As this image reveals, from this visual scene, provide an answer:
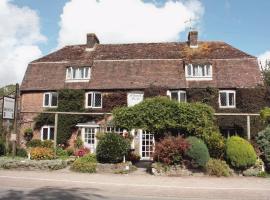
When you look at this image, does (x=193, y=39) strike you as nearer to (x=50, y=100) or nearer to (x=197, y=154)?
(x=50, y=100)

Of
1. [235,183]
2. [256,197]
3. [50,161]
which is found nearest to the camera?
[256,197]

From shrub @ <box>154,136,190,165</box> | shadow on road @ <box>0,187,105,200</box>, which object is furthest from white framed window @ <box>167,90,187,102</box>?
shadow on road @ <box>0,187,105,200</box>

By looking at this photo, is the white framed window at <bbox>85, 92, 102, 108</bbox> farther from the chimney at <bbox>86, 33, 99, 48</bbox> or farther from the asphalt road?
the asphalt road

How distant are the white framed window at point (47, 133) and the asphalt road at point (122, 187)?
1353cm

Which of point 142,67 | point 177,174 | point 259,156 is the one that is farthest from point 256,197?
point 142,67

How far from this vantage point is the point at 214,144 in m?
19.6

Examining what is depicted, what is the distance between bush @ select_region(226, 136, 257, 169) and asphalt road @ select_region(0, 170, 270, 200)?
1058 mm

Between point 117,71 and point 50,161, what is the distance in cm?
1486

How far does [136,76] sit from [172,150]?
1481 centimetres

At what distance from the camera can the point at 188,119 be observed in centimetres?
1973

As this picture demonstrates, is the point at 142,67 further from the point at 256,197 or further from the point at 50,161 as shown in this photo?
the point at 256,197

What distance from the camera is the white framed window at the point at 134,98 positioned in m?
31.3

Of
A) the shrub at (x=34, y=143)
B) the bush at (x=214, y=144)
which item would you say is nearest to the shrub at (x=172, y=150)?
the bush at (x=214, y=144)

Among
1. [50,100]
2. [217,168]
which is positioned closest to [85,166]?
[217,168]
